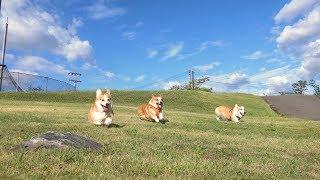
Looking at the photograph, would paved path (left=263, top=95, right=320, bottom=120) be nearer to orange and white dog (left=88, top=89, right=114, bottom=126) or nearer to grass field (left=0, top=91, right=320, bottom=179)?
grass field (left=0, top=91, right=320, bottom=179)

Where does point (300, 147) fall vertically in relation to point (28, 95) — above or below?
below

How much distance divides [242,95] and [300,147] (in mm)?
49978

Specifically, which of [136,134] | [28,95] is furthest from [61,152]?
[28,95]


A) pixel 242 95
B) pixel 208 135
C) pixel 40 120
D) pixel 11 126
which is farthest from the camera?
pixel 242 95

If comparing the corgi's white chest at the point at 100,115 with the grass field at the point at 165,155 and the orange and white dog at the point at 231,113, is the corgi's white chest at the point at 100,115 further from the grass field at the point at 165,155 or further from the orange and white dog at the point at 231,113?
the orange and white dog at the point at 231,113

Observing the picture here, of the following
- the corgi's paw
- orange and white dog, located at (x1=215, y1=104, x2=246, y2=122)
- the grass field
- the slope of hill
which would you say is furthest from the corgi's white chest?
the slope of hill

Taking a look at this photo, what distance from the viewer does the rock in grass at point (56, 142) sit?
1451 centimetres

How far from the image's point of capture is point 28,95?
53.2 metres

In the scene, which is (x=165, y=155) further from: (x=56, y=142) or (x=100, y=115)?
(x=100, y=115)

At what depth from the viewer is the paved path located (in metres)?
57.7

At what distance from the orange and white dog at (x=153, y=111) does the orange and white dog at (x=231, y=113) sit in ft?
26.4

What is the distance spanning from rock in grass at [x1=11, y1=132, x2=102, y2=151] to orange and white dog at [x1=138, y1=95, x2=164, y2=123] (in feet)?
42.0

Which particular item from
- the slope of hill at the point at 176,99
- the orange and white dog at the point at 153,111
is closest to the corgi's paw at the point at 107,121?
the orange and white dog at the point at 153,111

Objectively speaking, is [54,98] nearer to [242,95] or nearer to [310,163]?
[242,95]
